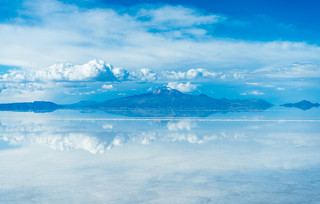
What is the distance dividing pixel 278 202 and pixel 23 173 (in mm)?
13052

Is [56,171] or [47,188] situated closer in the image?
[47,188]

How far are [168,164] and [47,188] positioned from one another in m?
7.51

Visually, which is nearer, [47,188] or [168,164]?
[47,188]

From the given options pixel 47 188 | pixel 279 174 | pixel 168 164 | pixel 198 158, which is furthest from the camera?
pixel 198 158

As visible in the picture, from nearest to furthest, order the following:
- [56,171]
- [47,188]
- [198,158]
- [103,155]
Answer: [47,188] < [56,171] < [198,158] < [103,155]

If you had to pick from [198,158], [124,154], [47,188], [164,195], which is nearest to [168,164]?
[198,158]

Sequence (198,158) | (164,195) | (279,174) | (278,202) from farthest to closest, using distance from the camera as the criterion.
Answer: (198,158) → (279,174) → (164,195) → (278,202)

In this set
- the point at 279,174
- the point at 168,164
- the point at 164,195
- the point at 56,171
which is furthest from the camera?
the point at 168,164

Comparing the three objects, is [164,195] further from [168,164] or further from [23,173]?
[23,173]

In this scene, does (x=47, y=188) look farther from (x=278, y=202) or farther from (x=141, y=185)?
(x=278, y=202)

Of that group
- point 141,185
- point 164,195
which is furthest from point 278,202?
point 141,185

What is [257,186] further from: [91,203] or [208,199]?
[91,203]

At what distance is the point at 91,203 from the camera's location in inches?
438

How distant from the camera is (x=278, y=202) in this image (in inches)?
436
